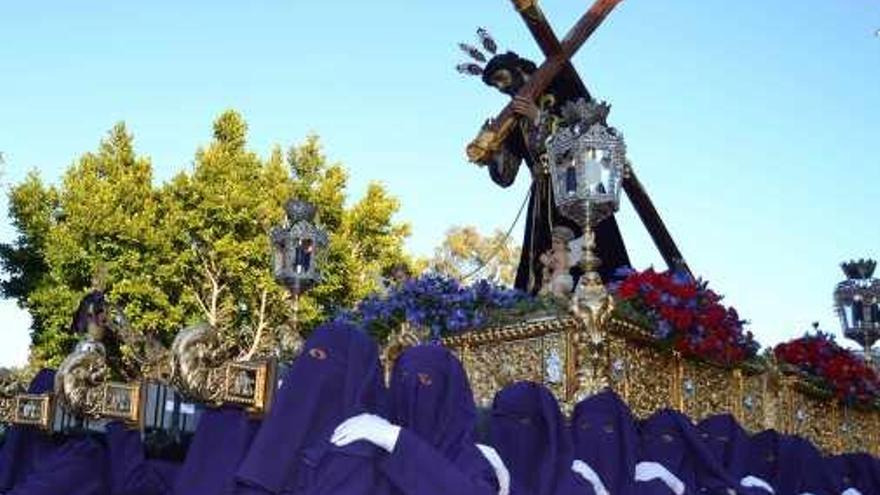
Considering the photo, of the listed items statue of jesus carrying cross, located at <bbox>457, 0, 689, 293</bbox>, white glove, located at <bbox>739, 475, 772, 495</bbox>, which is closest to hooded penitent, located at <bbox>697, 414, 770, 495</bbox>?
white glove, located at <bbox>739, 475, 772, 495</bbox>

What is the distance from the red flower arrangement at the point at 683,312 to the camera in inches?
285

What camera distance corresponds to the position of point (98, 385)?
241 inches

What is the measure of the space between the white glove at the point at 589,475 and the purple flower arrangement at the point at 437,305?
150 cm

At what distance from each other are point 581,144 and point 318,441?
12.3 feet

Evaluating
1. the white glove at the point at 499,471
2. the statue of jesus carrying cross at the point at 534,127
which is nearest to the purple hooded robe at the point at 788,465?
the statue of jesus carrying cross at the point at 534,127

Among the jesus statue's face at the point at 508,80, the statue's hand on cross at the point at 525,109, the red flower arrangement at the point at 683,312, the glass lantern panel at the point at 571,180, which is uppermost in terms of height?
the jesus statue's face at the point at 508,80

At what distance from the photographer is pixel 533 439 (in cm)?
588

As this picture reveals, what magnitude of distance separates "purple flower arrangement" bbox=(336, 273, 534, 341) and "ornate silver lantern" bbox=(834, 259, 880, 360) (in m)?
4.75

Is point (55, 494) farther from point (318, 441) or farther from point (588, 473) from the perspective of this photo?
point (588, 473)

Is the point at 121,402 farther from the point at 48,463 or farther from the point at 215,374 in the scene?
the point at 215,374

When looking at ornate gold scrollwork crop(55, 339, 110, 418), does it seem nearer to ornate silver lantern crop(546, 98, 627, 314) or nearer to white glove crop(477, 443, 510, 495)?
white glove crop(477, 443, 510, 495)

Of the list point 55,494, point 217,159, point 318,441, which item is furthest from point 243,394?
point 217,159

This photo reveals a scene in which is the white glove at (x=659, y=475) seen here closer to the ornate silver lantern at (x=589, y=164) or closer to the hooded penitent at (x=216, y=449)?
the ornate silver lantern at (x=589, y=164)

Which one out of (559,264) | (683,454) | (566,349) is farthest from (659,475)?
(559,264)
